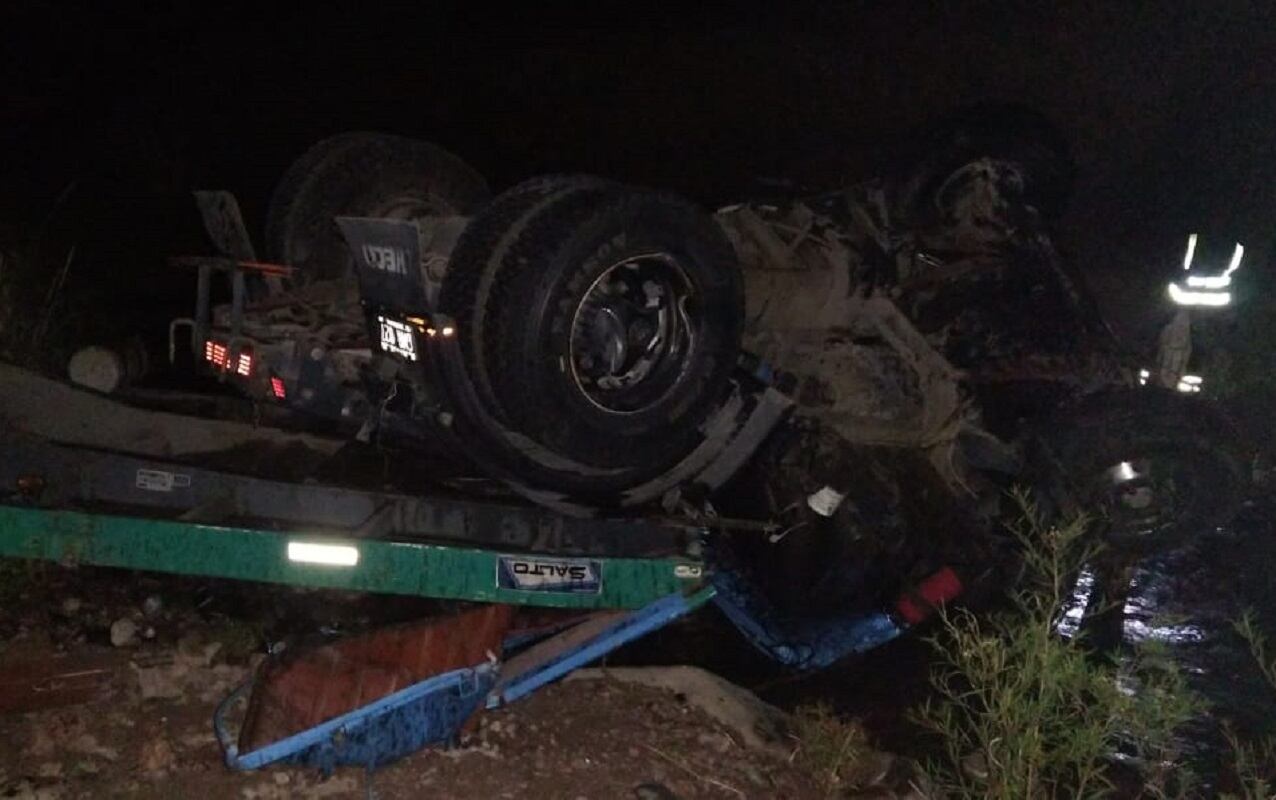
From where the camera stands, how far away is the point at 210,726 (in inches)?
128

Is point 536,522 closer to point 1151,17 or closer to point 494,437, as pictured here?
point 494,437

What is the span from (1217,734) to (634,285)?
289 centimetres

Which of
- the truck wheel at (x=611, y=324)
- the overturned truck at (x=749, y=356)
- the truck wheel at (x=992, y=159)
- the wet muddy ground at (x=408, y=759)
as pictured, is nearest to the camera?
the wet muddy ground at (x=408, y=759)

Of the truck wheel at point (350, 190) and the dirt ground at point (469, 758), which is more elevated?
the truck wheel at point (350, 190)

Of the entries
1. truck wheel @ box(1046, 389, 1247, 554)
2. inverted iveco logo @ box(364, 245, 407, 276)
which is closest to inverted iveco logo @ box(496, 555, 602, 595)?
inverted iveco logo @ box(364, 245, 407, 276)

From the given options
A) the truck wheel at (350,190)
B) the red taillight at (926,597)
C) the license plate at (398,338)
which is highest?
the truck wheel at (350,190)

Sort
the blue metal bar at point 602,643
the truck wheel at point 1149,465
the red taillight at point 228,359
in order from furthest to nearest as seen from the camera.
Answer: the truck wheel at point 1149,465 < the red taillight at point 228,359 < the blue metal bar at point 602,643

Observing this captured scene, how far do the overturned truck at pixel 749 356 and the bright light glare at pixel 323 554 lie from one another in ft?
1.75

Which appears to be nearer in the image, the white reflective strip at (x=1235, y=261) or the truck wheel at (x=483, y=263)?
the truck wheel at (x=483, y=263)

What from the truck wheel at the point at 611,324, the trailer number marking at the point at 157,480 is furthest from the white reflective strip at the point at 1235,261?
the trailer number marking at the point at 157,480

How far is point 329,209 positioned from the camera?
4914mm

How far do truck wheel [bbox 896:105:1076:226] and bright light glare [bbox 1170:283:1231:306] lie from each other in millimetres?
1936

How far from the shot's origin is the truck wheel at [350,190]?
4883 millimetres

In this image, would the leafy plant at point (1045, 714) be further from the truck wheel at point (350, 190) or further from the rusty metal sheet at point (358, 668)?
the truck wheel at point (350, 190)
